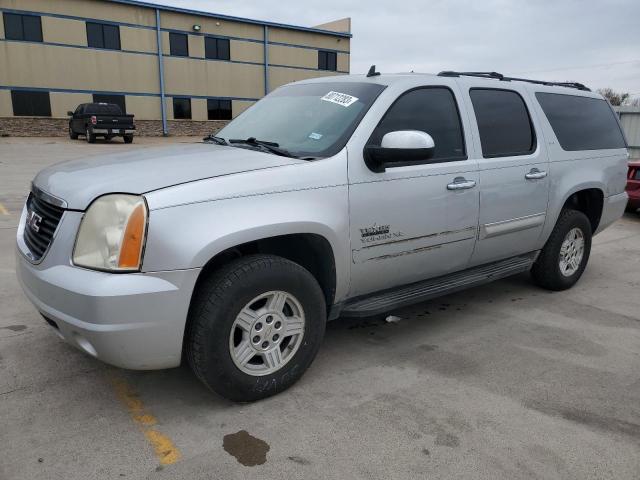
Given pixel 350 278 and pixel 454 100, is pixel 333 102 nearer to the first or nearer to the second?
pixel 454 100

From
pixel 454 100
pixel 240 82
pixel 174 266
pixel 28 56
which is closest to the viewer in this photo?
pixel 174 266

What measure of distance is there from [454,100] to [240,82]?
102ft

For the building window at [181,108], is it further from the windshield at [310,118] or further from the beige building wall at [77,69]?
the windshield at [310,118]

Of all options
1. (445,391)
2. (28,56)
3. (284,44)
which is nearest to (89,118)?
(28,56)

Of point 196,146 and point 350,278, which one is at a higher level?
point 196,146

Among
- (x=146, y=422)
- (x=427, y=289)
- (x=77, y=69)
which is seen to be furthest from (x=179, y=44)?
(x=146, y=422)

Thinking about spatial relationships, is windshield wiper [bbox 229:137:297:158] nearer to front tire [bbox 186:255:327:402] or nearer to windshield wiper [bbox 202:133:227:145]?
windshield wiper [bbox 202:133:227:145]

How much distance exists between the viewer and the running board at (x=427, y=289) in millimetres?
3316

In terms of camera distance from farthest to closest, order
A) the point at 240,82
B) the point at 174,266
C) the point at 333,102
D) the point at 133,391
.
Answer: the point at 240,82 → the point at 333,102 → the point at 133,391 → the point at 174,266

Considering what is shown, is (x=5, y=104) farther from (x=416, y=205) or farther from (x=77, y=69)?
(x=416, y=205)

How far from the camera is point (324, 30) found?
3500 centimetres

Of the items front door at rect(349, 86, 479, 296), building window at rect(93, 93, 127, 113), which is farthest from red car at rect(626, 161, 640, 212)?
building window at rect(93, 93, 127, 113)

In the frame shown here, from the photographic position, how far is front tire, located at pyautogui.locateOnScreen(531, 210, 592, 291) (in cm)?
475

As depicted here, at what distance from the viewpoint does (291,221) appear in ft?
9.14
